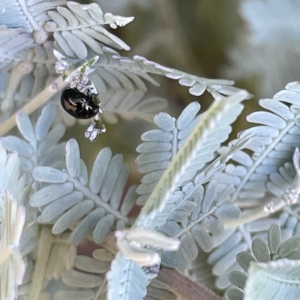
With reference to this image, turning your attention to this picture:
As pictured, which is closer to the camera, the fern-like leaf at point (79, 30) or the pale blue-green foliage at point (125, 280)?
the pale blue-green foliage at point (125, 280)

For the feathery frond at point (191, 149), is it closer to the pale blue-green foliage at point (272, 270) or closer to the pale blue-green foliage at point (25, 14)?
the pale blue-green foliage at point (272, 270)

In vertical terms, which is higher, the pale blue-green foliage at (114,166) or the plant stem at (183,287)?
the pale blue-green foliage at (114,166)

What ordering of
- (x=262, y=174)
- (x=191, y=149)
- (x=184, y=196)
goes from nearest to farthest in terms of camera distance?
(x=191, y=149)
(x=184, y=196)
(x=262, y=174)

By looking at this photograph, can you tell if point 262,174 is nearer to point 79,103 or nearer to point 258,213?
point 258,213

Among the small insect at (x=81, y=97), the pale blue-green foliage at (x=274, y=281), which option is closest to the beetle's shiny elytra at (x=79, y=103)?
the small insect at (x=81, y=97)

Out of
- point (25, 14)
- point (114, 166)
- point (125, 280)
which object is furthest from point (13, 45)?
point (125, 280)

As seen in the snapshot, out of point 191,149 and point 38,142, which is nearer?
point 191,149
